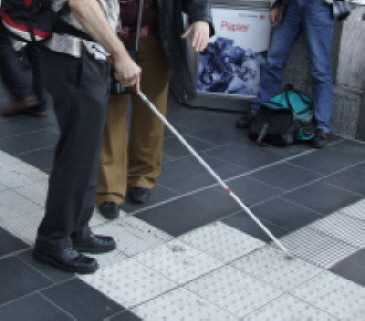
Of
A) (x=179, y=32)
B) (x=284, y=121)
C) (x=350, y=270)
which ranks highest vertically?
(x=179, y=32)

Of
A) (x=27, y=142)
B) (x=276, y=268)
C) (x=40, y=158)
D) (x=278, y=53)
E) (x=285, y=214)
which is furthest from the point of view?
(x=278, y=53)

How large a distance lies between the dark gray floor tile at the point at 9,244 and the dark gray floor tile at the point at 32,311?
0.51 meters

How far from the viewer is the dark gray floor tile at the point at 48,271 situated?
3.36 m

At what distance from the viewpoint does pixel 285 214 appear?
4.26m

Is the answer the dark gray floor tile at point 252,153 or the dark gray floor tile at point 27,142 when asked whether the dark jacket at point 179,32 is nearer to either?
the dark gray floor tile at point 252,153

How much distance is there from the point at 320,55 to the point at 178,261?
2721 millimetres

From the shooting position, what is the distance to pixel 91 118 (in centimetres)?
315

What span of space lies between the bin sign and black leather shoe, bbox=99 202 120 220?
8.42ft

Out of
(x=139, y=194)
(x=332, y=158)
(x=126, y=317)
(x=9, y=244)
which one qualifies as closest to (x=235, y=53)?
(x=332, y=158)

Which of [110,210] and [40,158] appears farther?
[40,158]

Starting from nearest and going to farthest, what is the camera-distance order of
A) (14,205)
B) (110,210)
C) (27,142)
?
(110,210)
(14,205)
(27,142)

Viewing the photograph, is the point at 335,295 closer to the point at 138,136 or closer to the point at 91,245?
the point at 91,245

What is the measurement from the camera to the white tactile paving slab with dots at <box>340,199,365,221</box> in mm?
4309

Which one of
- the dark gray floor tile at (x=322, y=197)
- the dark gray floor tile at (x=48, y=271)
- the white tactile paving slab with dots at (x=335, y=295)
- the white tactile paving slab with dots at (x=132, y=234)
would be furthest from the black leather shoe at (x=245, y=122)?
the dark gray floor tile at (x=48, y=271)
